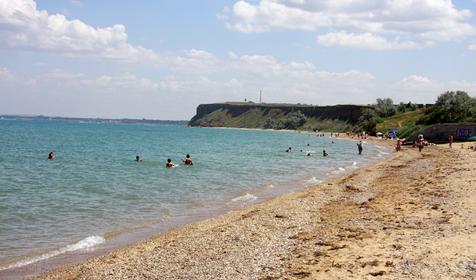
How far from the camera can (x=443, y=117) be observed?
83625mm

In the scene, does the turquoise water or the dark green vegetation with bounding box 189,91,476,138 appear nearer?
the turquoise water

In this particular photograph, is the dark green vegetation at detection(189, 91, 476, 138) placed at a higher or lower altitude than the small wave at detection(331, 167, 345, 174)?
higher

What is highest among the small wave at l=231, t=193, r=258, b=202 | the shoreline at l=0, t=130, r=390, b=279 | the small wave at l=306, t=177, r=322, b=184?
the small wave at l=306, t=177, r=322, b=184

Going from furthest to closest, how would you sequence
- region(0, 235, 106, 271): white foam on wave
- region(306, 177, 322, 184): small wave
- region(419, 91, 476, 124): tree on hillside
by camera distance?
region(419, 91, 476, 124): tree on hillside → region(306, 177, 322, 184): small wave → region(0, 235, 106, 271): white foam on wave

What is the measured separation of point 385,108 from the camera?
131375 millimetres

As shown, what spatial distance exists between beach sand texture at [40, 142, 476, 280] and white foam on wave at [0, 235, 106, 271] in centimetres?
156

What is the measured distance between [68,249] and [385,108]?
126011 mm

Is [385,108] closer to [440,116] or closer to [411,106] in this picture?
[411,106]

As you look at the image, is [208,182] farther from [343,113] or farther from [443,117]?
[343,113]

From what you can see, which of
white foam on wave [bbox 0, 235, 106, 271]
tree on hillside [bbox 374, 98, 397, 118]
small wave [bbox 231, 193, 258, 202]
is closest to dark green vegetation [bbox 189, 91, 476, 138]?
tree on hillside [bbox 374, 98, 397, 118]

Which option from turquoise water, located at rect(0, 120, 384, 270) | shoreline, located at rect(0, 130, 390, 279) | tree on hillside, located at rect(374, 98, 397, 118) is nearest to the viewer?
shoreline, located at rect(0, 130, 390, 279)

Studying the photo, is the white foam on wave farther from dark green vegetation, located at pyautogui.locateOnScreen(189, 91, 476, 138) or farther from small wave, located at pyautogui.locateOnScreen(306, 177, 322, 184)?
dark green vegetation, located at pyautogui.locateOnScreen(189, 91, 476, 138)

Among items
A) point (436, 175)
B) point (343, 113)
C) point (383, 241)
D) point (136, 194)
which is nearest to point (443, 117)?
point (436, 175)

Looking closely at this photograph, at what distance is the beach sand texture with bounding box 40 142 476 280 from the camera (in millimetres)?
10383
